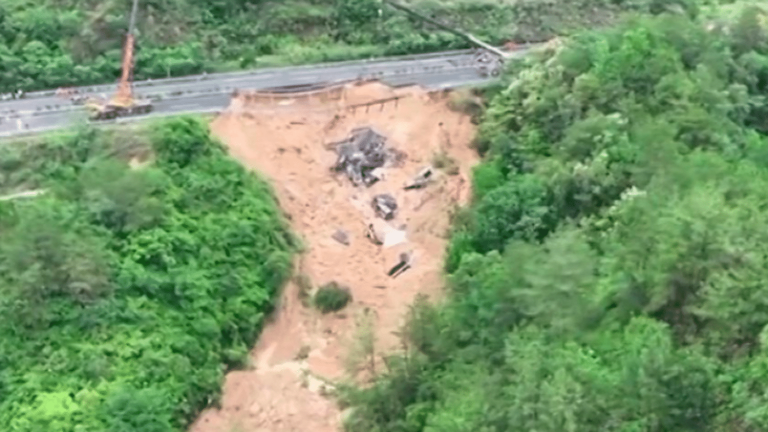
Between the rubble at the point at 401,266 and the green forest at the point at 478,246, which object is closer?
the green forest at the point at 478,246

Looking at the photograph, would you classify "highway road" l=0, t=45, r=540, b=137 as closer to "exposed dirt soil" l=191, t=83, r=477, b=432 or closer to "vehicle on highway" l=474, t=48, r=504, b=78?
"vehicle on highway" l=474, t=48, r=504, b=78

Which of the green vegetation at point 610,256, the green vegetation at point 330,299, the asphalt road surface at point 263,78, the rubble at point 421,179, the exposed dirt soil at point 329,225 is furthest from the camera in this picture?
the asphalt road surface at point 263,78

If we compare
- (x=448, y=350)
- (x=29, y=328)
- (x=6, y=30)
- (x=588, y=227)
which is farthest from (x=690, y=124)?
(x=6, y=30)

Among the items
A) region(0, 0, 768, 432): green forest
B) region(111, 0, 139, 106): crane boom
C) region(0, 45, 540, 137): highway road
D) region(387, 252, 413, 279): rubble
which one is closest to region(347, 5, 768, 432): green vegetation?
region(0, 0, 768, 432): green forest

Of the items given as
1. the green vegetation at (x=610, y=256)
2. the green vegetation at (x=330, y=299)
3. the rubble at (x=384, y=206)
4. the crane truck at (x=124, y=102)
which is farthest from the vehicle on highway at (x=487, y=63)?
the crane truck at (x=124, y=102)

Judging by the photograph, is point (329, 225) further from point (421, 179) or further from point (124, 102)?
point (124, 102)

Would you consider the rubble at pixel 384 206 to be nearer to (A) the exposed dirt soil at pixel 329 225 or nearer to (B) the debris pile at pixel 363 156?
(A) the exposed dirt soil at pixel 329 225

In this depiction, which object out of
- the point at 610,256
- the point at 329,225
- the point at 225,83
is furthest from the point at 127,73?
the point at 610,256
